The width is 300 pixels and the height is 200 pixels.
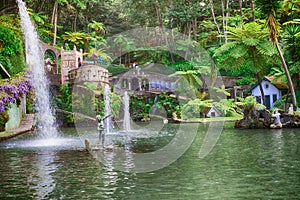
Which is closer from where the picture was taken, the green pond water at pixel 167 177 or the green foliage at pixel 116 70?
the green pond water at pixel 167 177

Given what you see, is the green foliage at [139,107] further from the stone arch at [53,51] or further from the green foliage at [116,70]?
the stone arch at [53,51]

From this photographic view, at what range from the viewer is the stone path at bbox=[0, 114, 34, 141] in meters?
19.8

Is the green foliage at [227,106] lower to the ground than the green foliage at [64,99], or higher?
lower

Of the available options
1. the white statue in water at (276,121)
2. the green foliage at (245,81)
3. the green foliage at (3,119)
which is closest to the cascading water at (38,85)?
the green foliage at (3,119)

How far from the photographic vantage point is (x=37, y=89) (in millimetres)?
26531

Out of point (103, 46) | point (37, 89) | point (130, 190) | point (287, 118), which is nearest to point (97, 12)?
point (103, 46)

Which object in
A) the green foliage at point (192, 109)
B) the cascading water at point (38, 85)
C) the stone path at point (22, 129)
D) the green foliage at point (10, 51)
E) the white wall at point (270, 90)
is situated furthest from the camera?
the white wall at point (270, 90)

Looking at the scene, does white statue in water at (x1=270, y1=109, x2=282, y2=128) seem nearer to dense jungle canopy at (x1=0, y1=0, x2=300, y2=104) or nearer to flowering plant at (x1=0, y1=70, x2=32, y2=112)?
dense jungle canopy at (x1=0, y1=0, x2=300, y2=104)

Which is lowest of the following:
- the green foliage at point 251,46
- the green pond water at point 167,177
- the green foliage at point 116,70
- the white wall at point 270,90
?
the green pond water at point 167,177

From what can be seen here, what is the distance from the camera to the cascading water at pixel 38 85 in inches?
957

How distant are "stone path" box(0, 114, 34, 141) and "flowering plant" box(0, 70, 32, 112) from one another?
1666mm

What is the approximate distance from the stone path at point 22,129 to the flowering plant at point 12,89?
167cm

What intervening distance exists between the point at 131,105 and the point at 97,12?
838 inches

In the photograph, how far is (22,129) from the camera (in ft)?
74.1
